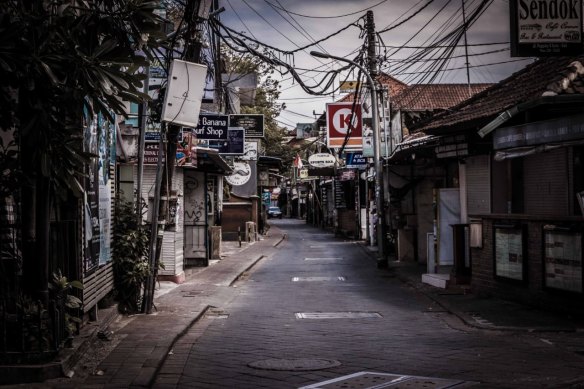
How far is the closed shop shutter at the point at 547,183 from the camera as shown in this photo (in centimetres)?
1420

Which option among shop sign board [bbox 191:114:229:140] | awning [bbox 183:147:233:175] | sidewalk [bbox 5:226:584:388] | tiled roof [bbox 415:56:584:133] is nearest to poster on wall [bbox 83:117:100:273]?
sidewalk [bbox 5:226:584:388]

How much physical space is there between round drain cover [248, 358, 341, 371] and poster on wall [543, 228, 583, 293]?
5.04 metres

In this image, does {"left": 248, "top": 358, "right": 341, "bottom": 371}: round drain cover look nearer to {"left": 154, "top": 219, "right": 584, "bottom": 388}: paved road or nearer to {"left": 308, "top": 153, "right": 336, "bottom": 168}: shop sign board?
{"left": 154, "top": 219, "right": 584, "bottom": 388}: paved road

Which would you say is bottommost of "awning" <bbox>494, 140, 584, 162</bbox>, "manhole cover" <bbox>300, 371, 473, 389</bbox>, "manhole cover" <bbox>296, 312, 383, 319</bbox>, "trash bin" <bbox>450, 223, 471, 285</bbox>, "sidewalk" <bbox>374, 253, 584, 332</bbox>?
"manhole cover" <bbox>296, 312, 383, 319</bbox>

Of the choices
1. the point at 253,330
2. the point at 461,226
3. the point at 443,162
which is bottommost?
the point at 253,330

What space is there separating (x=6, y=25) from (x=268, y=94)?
4798 cm

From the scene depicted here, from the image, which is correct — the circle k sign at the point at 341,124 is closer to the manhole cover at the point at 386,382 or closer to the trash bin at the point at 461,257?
the trash bin at the point at 461,257

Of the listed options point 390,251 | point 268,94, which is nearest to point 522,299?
point 390,251

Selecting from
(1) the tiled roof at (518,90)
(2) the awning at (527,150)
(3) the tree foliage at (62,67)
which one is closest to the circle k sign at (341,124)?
(1) the tiled roof at (518,90)

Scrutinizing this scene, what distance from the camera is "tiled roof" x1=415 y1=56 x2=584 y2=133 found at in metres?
13.7

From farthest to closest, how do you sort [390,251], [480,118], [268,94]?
[268,94], [390,251], [480,118]

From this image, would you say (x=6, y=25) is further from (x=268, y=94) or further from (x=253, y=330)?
(x=268, y=94)

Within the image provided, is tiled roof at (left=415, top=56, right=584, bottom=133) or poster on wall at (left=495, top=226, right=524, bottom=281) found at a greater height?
tiled roof at (left=415, top=56, right=584, bottom=133)

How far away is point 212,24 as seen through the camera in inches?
663
